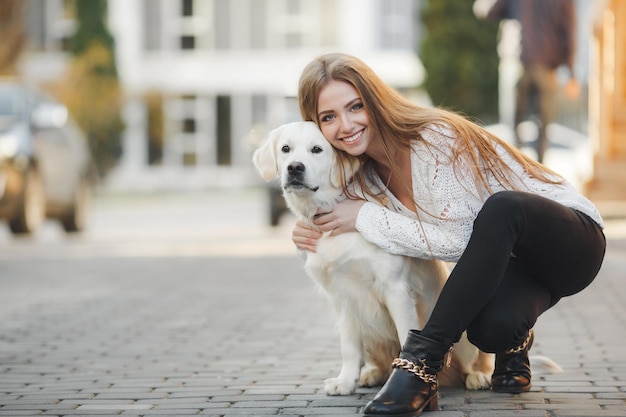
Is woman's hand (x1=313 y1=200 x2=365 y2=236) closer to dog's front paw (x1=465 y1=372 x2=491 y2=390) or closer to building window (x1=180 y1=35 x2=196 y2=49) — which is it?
dog's front paw (x1=465 y1=372 x2=491 y2=390)

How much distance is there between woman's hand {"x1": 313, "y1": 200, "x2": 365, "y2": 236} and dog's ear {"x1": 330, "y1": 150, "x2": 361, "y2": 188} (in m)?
0.11

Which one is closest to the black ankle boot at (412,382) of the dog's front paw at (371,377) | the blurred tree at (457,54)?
the dog's front paw at (371,377)

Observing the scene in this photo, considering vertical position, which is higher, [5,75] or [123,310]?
[5,75]

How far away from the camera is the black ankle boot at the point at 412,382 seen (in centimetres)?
371

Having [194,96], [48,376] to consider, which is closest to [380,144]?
[48,376]

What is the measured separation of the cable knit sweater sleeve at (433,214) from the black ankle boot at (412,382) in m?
0.39

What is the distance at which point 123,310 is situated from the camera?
709 centimetres

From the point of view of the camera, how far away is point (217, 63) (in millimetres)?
34000

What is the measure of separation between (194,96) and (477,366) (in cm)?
3029

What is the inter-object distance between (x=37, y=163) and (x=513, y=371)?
31.4 ft

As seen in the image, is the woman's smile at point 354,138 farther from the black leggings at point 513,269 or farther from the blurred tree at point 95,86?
the blurred tree at point 95,86

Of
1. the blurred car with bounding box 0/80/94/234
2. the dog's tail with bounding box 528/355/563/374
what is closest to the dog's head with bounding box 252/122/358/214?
the dog's tail with bounding box 528/355/563/374

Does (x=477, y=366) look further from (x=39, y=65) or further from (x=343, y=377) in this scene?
(x=39, y=65)

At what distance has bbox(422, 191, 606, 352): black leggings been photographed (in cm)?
383
